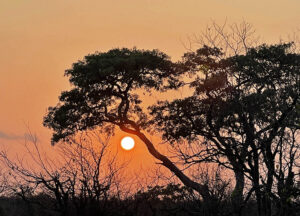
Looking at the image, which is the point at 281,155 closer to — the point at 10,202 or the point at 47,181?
the point at 47,181

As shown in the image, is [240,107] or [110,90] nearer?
[240,107]

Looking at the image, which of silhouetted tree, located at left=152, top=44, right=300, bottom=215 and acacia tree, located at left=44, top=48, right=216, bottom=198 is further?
acacia tree, located at left=44, top=48, right=216, bottom=198

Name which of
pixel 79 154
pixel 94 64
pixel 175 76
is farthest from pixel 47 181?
pixel 175 76

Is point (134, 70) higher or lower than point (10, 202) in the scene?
higher

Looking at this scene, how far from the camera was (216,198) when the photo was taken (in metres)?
17.8

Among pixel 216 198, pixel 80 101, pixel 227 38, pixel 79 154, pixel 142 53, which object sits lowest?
pixel 216 198

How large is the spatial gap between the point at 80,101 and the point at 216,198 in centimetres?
1426

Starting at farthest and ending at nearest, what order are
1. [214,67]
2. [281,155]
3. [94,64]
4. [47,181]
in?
[94,64] → [214,67] → [47,181] → [281,155]

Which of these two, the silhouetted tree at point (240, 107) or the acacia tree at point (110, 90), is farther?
the acacia tree at point (110, 90)

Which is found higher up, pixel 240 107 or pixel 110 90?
pixel 110 90

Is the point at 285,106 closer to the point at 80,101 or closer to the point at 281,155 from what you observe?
the point at 281,155

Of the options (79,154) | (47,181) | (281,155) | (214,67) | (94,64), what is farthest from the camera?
(94,64)

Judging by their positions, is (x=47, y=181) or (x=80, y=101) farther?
(x=80, y=101)

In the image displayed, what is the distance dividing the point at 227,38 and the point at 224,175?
5.18 metres
